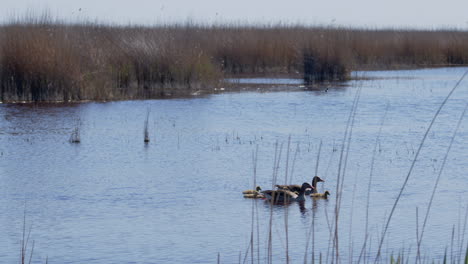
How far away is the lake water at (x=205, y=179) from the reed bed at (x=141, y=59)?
0.77m

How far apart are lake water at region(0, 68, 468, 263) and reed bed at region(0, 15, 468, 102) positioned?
2.52ft

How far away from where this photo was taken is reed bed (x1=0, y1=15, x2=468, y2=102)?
18.3 meters

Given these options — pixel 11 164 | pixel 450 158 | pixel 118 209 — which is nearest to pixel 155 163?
pixel 11 164

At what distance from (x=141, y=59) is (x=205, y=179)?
38.2 ft

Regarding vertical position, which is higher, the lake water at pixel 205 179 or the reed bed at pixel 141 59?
the reed bed at pixel 141 59

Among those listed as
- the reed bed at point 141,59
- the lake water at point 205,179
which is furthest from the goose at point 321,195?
the reed bed at point 141,59

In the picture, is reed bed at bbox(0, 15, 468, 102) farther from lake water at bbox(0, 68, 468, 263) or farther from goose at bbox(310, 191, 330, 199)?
goose at bbox(310, 191, 330, 199)

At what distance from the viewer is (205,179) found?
10.1m

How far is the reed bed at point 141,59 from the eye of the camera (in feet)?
60.1

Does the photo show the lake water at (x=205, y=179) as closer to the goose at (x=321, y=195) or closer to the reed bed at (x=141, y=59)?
the goose at (x=321, y=195)

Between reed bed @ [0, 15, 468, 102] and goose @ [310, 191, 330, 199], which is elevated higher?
reed bed @ [0, 15, 468, 102]

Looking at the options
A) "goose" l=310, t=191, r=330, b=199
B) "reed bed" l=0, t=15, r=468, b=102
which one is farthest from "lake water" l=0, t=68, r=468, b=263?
"reed bed" l=0, t=15, r=468, b=102

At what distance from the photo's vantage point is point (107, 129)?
1475cm

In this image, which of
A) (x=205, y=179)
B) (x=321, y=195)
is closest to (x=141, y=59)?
(x=205, y=179)
